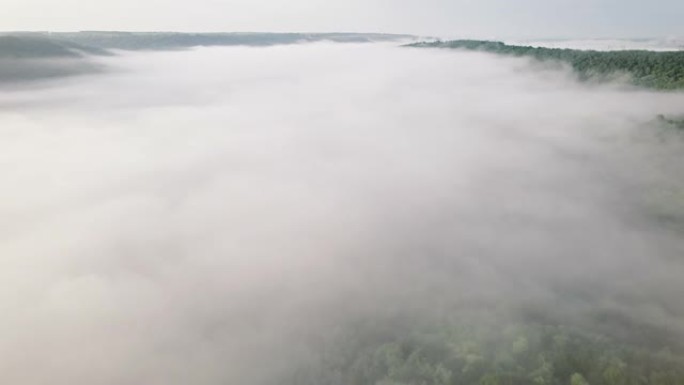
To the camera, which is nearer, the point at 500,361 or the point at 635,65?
the point at 500,361

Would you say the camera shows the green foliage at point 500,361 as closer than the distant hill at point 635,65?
Yes

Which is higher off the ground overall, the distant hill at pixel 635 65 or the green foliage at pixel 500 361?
the distant hill at pixel 635 65

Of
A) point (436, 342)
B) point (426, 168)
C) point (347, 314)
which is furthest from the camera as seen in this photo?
point (426, 168)

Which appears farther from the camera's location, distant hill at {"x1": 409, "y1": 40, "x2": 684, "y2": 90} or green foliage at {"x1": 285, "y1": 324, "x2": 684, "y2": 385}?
distant hill at {"x1": 409, "y1": 40, "x2": 684, "y2": 90}

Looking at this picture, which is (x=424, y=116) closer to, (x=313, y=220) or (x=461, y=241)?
(x=313, y=220)

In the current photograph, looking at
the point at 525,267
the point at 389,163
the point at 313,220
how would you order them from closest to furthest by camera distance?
1. the point at 525,267
2. the point at 313,220
3. the point at 389,163

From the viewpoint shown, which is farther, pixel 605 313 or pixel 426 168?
pixel 426 168

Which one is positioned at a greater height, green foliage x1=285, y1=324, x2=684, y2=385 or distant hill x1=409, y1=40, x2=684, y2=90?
distant hill x1=409, y1=40, x2=684, y2=90

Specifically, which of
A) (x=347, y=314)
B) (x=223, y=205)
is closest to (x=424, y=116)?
(x=223, y=205)

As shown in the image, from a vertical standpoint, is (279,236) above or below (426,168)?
below

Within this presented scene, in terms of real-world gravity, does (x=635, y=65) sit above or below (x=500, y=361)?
above

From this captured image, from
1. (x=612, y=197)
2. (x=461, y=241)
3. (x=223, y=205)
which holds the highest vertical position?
(x=612, y=197)
